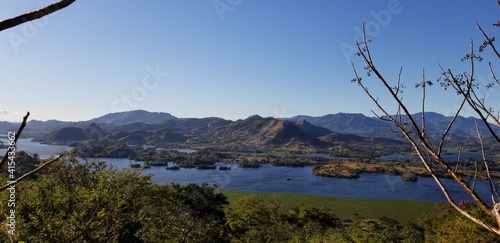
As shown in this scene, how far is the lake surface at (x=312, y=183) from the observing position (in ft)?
237

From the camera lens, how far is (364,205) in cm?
6100

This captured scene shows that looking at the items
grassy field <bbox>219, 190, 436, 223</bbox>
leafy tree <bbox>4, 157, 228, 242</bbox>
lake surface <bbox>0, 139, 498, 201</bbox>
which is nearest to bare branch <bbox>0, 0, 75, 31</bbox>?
leafy tree <bbox>4, 157, 228, 242</bbox>

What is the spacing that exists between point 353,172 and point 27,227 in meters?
99.3

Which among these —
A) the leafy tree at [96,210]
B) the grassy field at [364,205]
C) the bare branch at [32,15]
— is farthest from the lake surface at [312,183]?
the bare branch at [32,15]

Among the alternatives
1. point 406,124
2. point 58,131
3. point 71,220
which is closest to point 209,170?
point 71,220

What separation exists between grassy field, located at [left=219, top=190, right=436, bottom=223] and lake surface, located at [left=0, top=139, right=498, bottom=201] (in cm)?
614

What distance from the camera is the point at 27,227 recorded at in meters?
10.1

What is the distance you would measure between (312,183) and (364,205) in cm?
2602

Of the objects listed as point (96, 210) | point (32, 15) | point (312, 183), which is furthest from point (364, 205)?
point (32, 15)

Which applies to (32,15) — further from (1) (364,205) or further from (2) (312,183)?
(2) (312,183)

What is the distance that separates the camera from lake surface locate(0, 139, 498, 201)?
72250mm

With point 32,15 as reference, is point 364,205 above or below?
below

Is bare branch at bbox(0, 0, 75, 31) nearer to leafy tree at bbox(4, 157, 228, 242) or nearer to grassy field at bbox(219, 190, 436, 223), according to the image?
leafy tree at bbox(4, 157, 228, 242)

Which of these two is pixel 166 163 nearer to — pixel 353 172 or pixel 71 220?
pixel 353 172
